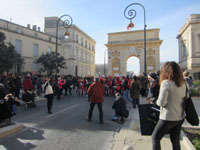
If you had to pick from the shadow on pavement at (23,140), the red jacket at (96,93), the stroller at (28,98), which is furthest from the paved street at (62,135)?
the stroller at (28,98)

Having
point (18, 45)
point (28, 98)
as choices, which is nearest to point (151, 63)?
point (18, 45)

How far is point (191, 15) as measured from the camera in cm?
2917

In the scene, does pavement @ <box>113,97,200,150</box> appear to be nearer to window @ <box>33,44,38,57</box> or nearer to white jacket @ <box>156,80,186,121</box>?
white jacket @ <box>156,80,186,121</box>

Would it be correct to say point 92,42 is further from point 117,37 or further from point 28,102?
point 28,102

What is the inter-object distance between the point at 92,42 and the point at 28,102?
5044cm

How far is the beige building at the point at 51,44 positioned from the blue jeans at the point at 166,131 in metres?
30.4

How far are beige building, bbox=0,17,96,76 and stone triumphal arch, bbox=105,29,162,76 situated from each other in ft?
36.5

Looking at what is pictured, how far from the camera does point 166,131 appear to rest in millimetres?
2480

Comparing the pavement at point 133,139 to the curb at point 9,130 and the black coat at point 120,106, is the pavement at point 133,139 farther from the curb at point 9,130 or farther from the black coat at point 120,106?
the black coat at point 120,106

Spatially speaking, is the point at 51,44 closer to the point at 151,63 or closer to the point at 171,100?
the point at 151,63

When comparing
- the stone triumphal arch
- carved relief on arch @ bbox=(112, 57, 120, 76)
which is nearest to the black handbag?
the stone triumphal arch

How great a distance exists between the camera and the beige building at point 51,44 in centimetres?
2974

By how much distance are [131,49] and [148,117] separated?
1154 inches

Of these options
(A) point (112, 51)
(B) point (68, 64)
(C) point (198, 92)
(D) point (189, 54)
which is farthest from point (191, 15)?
(B) point (68, 64)
